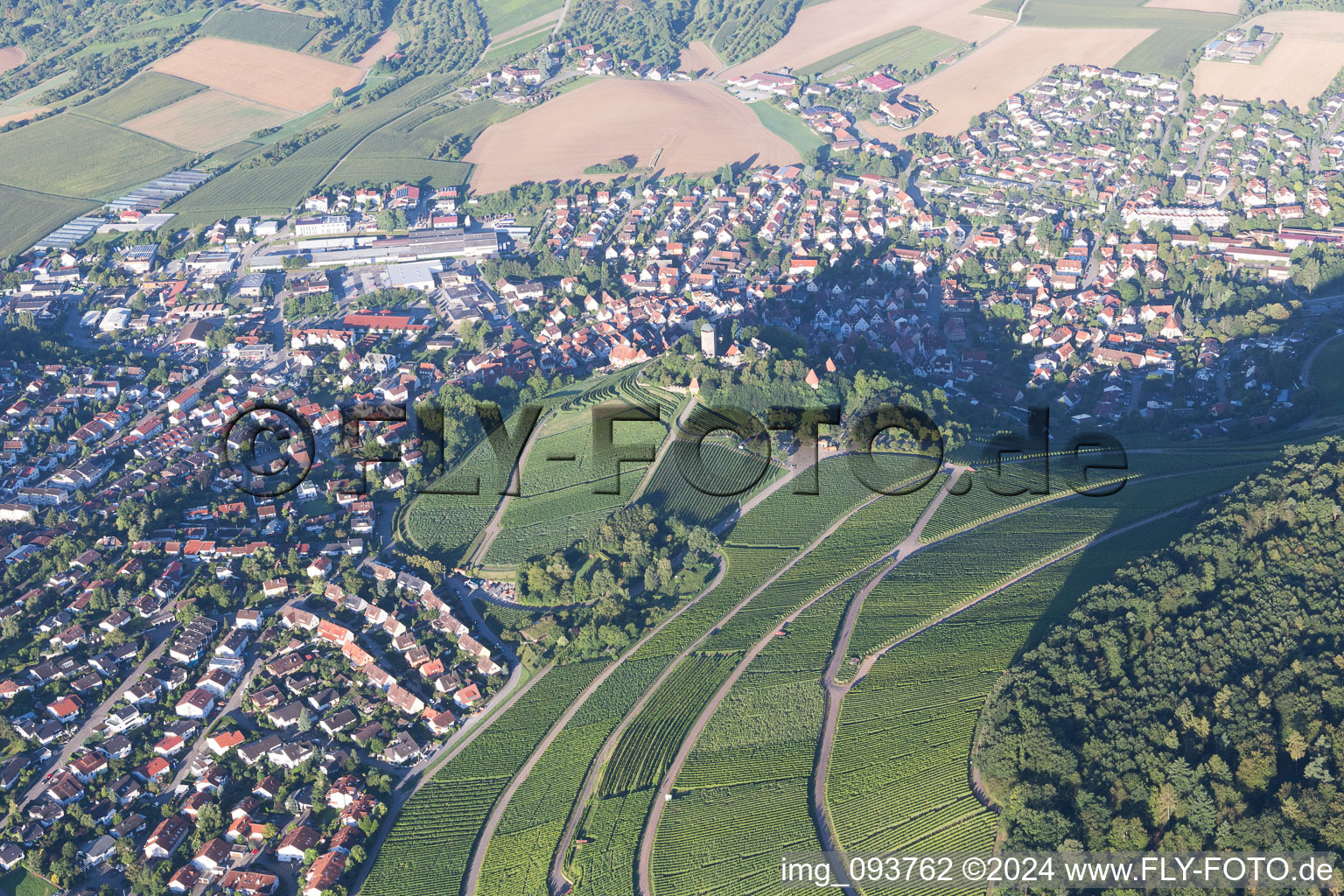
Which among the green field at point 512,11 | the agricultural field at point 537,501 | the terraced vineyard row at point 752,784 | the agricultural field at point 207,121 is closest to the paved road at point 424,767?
the agricultural field at point 537,501

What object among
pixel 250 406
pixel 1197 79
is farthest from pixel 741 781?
pixel 1197 79

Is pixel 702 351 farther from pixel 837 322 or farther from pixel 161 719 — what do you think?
pixel 161 719

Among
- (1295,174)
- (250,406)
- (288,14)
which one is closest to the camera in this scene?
(250,406)

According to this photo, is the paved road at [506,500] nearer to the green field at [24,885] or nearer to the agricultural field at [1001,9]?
the green field at [24,885]

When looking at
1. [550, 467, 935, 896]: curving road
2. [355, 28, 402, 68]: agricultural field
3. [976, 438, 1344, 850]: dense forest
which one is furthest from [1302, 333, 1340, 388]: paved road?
[355, 28, 402, 68]: agricultural field

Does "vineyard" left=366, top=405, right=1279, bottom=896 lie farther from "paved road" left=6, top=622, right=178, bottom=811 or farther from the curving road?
Answer: "paved road" left=6, top=622, right=178, bottom=811

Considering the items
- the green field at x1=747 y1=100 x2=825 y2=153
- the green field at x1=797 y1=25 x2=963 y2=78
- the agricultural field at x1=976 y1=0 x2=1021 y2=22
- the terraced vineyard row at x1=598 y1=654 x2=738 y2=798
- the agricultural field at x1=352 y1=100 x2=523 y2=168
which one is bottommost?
the terraced vineyard row at x1=598 y1=654 x2=738 y2=798
